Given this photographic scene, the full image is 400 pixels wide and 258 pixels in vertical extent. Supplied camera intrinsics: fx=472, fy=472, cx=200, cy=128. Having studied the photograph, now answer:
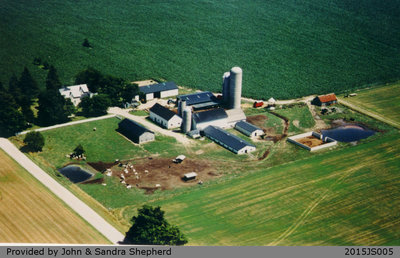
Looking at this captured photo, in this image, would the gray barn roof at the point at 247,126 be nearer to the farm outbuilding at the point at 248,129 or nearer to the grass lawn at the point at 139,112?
the farm outbuilding at the point at 248,129

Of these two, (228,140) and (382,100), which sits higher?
(382,100)

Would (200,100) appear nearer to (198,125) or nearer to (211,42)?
(198,125)

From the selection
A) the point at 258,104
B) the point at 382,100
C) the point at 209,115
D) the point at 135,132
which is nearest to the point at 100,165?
the point at 135,132

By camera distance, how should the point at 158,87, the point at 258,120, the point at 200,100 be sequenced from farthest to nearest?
1. the point at 158,87
2. the point at 200,100
3. the point at 258,120

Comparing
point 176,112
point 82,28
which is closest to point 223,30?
point 82,28

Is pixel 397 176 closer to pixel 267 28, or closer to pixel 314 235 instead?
pixel 314 235

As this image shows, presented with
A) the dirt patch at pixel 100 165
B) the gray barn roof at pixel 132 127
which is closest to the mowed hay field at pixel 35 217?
the dirt patch at pixel 100 165
